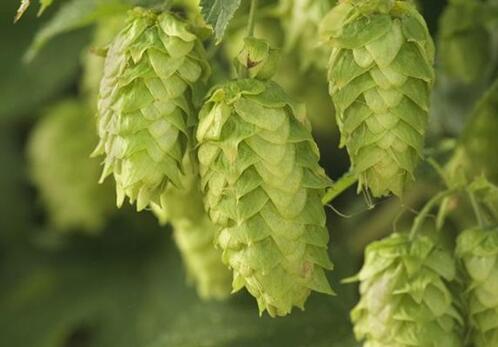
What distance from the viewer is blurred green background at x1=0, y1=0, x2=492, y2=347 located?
2961 mm

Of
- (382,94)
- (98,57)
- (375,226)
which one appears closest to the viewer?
(382,94)

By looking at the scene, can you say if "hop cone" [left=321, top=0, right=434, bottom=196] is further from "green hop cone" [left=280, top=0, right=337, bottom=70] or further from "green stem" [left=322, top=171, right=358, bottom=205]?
"green hop cone" [left=280, top=0, right=337, bottom=70]

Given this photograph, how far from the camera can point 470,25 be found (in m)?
2.51

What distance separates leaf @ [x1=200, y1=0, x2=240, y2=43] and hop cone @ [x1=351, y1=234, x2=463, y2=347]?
455 millimetres

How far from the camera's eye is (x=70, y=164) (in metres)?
3.50

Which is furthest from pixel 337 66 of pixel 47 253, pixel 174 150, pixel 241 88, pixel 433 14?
pixel 47 253

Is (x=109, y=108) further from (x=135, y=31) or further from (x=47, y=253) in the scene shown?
(x=47, y=253)

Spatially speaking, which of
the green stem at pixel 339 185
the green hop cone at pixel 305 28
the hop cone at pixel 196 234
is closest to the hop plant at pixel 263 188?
the green stem at pixel 339 185

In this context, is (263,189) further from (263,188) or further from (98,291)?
(98,291)

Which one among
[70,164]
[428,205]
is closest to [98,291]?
[70,164]

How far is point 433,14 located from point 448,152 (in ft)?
1.07

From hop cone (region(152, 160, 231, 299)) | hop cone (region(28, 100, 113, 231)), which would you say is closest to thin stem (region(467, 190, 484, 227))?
hop cone (region(152, 160, 231, 299))

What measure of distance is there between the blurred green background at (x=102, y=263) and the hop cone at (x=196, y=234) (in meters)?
0.14

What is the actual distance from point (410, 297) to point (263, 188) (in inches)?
12.9
